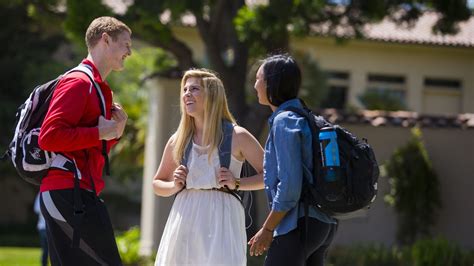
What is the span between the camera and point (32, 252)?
22.6m

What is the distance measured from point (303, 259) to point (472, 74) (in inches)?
994

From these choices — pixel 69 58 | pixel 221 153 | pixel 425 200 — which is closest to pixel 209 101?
pixel 221 153

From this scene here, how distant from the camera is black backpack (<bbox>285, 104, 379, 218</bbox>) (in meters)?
4.99

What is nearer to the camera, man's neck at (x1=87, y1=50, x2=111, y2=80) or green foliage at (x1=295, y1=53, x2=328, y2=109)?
man's neck at (x1=87, y1=50, x2=111, y2=80)

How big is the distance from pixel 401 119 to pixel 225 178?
32.4ft

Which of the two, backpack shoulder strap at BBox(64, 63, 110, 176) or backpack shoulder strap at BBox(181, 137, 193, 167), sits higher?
backpack shoulder strap at BBox(64, 63, 110, 176)

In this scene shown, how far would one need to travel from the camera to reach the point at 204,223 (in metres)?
5.76

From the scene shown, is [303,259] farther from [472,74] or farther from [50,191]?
[472,74]

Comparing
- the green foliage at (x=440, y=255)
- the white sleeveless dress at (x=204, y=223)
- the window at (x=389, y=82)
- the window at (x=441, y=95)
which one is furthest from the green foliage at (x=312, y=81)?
the white sleeveless dress at (x=204, y=223)

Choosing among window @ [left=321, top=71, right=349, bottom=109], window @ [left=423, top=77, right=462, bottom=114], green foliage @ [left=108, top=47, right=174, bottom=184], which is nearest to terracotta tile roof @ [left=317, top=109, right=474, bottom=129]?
green foliage @ [left=108, top=47, right=174, bottom=184]

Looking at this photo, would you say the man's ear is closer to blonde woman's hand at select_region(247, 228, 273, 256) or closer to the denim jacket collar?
the denim jacket collar

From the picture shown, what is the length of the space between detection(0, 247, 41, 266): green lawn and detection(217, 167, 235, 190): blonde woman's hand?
41.4 ft

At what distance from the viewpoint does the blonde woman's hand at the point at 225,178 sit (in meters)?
5.80

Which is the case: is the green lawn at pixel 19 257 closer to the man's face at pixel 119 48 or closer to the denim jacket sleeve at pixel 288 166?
the man's face at pixel 119 48
